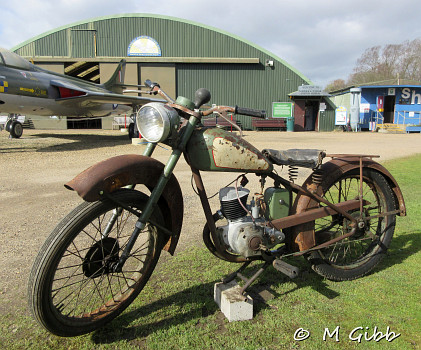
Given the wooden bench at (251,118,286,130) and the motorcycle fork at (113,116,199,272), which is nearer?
the motorcycle fork at (113,116,199,272)

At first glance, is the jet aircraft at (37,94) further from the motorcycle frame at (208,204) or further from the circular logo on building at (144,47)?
the circular logo on building at (144,47)

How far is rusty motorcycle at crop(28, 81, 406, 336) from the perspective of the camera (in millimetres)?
1902

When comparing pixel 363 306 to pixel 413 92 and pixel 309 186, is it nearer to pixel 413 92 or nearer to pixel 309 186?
pixel 309 186

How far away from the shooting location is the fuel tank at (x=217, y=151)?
218cm

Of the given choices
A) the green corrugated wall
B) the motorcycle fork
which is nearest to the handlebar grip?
the motorcycle fork

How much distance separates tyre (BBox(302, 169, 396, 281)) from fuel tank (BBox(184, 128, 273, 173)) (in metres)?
0.89

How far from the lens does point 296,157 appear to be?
99.0 inches

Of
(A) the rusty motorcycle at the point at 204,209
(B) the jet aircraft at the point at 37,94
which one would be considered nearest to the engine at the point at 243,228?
(A) the rusty motorcycle at the point at 204,209

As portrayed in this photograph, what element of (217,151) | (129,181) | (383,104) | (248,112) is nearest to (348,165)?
(248,112)

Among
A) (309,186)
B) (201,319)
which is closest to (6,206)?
(201,319)

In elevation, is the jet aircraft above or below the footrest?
above

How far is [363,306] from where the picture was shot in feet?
8.09

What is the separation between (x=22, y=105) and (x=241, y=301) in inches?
507

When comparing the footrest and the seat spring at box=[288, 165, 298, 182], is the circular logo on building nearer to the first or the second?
the seat spring at box=[288, 165, 298, 182]
